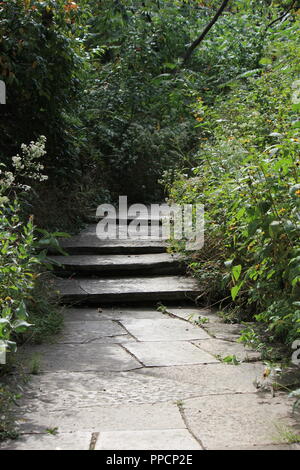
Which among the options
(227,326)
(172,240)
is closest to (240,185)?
(227,326)

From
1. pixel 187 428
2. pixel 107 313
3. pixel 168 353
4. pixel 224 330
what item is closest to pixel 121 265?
pixel 107 313

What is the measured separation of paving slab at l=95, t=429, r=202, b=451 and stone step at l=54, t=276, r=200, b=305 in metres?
2.45

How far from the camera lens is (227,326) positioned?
15.2ft

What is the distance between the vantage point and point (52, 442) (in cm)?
262

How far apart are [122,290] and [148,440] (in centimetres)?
267

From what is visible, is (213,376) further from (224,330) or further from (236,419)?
(224,330)

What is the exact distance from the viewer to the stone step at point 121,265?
5695 mm

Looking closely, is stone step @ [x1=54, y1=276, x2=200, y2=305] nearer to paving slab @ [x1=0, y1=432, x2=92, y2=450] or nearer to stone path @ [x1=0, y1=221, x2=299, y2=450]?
stone path @ [x1=0, y1=221, x2=299, y2=450]

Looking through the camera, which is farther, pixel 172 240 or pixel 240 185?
pixel 172 240

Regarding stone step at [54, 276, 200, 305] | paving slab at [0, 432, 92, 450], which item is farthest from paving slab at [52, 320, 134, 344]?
paving slab at [0, 432, 92, 450]

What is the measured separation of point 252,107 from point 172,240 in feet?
6.77

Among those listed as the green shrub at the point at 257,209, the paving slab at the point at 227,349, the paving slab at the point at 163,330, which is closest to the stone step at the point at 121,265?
the green shrub at the point at 257,209

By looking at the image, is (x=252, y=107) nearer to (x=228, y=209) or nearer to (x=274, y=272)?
(x=228, y=209)

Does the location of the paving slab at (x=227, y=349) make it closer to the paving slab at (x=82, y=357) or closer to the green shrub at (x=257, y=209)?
the green shrub at (x=257, y=209)
